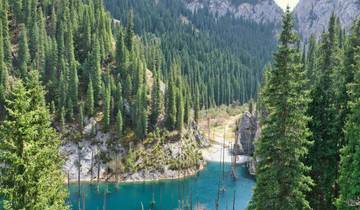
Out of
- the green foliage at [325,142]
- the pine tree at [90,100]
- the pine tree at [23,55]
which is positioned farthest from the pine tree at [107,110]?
the green foliage at [325,142]

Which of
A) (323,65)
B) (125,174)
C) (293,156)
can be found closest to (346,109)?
(323,65)

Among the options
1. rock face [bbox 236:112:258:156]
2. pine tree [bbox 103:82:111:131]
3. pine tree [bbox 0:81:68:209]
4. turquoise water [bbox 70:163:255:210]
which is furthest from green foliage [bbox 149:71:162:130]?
pine tree [bbox 0:81:68:209]

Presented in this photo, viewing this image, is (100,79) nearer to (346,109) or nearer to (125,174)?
(125,174)

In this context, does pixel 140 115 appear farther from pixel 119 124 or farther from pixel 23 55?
pixel 23 55

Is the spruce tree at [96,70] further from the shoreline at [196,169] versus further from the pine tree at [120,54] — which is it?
the shoreline at [196,169]

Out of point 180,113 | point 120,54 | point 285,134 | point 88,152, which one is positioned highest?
point 120,54

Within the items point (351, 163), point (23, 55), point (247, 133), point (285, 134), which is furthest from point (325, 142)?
point (247, 133)
